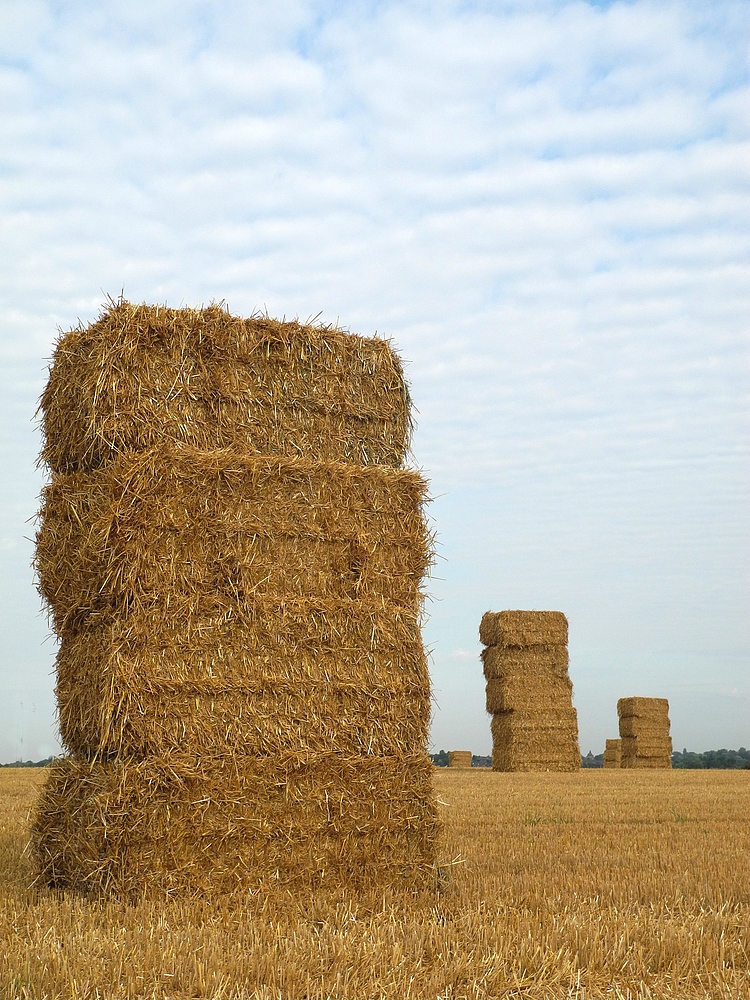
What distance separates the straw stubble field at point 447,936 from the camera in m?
4.13

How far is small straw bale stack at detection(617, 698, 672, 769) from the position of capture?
25.5 meters

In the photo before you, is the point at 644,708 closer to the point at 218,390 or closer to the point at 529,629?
the point at 529,629

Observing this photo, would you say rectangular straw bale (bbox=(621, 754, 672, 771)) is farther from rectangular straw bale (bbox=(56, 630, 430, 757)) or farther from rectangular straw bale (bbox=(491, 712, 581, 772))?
rectangular straw bale (bbox=(56, 630, 430, 757))

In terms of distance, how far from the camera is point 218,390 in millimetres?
6434

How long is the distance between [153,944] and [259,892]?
1407 millimetres

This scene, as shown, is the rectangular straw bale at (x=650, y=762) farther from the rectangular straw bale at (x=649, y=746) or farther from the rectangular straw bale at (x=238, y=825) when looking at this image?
the rectangular straw bale at (x=238, y=825)

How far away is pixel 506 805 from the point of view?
11.2 metres

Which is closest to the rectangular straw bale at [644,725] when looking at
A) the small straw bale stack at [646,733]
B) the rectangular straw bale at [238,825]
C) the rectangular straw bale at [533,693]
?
the small straw bale stack at [646,733]

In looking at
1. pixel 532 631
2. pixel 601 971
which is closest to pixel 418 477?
pixel 601 971

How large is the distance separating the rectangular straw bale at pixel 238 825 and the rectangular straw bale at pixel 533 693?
46.7 ft

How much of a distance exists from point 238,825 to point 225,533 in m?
1.67

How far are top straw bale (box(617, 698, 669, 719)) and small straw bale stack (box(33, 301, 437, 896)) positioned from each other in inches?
809

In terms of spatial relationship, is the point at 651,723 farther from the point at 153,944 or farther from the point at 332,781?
the point at 153,944

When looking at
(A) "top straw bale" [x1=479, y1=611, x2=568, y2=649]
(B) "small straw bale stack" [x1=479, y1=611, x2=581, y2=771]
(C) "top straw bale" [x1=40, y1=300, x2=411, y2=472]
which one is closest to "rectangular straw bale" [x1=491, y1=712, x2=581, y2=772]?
(B) "small straw bale stack" [x1=479, y1=611, x2=581, y2=771]
